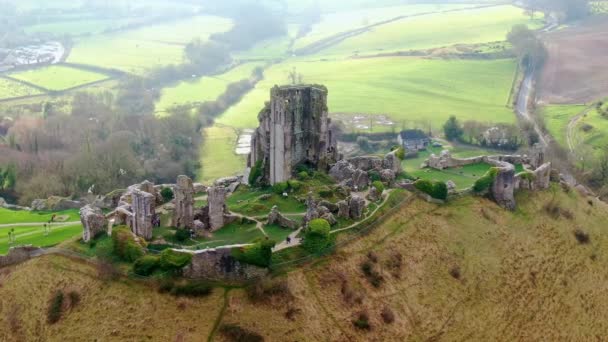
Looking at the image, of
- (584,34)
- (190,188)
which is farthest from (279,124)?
(584,34)

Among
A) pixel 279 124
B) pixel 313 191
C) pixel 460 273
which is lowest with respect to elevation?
pixel 460 273

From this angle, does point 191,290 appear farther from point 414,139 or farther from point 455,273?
point 414,139

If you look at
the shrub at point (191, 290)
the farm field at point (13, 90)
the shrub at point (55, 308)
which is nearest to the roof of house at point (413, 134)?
the shrub at point (191, 290)

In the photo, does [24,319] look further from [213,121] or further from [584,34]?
[584,34]

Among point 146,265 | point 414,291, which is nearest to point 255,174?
point 414,291

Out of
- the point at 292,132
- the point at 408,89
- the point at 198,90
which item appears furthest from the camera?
the point at 198,90

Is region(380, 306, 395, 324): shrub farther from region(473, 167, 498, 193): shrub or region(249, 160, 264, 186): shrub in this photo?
region(249, 160, 264, 186): shrub
